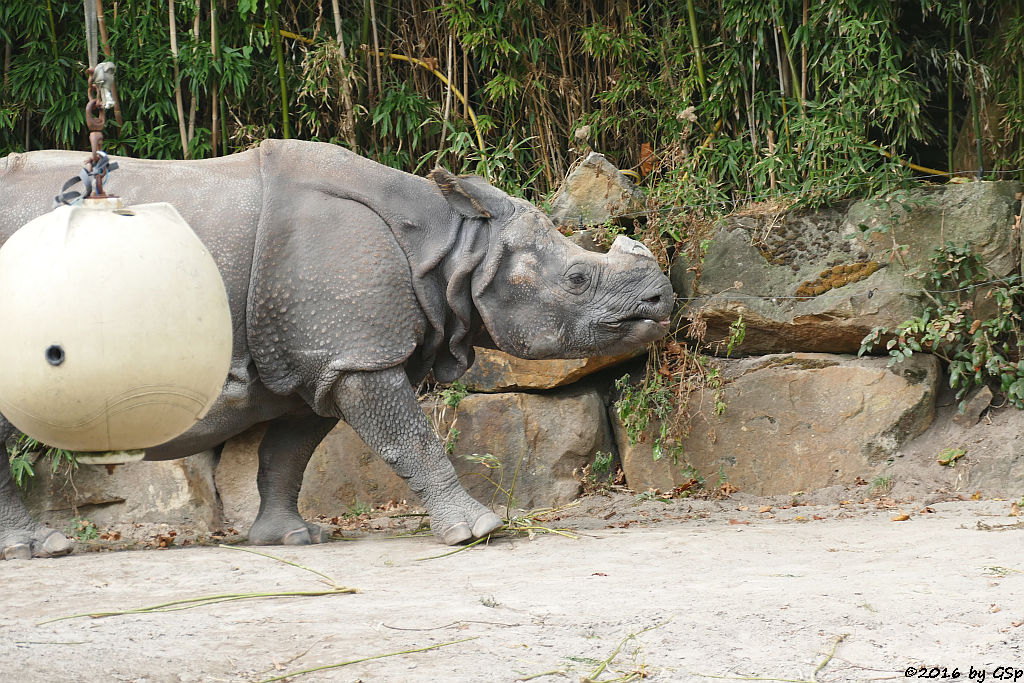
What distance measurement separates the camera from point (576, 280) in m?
5.47

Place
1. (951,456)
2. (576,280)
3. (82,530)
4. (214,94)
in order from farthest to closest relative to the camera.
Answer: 1. (214,94)
2. (82,530)
3. (951,456)
4. (576,280)

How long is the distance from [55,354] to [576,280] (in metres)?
3.18

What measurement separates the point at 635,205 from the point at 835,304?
125 centimetres

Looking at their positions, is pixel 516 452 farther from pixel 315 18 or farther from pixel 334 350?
pixel 315 18

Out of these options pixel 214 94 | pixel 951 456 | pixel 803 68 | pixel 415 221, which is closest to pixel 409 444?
pixel 415 221

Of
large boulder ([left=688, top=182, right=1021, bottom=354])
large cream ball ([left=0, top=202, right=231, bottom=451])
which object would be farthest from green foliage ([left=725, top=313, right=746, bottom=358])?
large cream ball ([left=0, top=202, right=231, bottom=451])

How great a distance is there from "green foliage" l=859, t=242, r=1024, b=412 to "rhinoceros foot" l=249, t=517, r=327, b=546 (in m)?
3.02

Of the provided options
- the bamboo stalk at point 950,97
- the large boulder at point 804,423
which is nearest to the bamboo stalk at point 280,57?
the large boulder at point 804,423

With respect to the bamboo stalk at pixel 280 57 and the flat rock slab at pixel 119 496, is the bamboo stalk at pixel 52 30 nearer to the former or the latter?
the bamboo stalk at pixel 280 57

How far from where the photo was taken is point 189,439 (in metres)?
5.43

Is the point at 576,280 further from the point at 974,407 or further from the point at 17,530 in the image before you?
the point at 17,530

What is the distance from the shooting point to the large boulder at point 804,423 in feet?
21.2

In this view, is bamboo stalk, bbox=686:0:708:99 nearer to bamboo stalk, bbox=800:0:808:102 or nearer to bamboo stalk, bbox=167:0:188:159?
bamboo stalk, bbox=800:0:808:102

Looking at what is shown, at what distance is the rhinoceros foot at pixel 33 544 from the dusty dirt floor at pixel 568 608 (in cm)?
16
